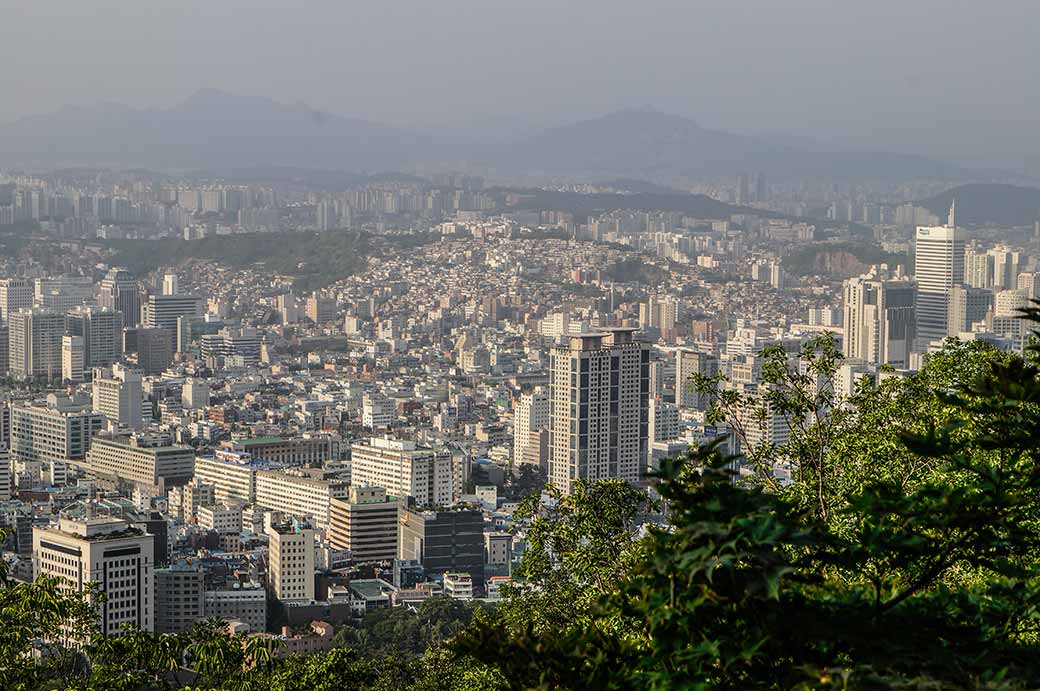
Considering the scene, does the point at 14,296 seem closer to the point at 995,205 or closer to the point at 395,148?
the point at 995,205

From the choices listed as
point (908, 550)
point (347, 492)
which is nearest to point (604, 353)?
point (347, 492)

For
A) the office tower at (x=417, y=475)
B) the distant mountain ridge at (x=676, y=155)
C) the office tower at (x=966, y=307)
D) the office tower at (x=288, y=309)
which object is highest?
the distant mountain ridge at (x=676, y=155)

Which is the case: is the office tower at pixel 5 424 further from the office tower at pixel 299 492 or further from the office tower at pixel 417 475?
the office tower at pixel 417 475

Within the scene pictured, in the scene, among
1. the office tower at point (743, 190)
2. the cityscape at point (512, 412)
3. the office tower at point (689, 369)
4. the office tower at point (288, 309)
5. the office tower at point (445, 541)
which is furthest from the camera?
the office tower at point (743, 190)

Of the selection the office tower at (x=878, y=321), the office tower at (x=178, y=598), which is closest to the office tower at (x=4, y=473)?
the office tower at (x=178, y=598)

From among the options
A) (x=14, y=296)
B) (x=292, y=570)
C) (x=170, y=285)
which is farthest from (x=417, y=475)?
(x=170, y=285)

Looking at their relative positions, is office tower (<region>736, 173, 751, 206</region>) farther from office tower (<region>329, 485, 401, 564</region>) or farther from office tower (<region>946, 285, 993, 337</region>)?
office tower (<region>329, 485, 401, 564</region>)

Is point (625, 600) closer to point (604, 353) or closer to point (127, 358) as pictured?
point (604, 353)
